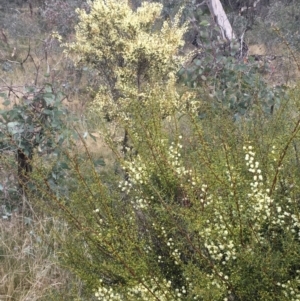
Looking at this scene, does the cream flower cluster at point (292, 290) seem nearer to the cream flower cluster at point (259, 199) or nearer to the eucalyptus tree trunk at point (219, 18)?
the cream flower cluster at point (259, 199)

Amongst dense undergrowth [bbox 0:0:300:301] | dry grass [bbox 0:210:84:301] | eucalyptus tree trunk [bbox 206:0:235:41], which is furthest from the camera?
eucalyptus tree trunk [bbox 206:0:235:41]

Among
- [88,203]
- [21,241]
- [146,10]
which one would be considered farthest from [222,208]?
[146,10]

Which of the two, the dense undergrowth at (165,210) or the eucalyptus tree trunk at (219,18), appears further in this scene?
the eucalyptus tree trunk at (219,18)

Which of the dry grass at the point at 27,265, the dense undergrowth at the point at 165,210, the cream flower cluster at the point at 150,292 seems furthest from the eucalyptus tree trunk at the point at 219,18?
the cream flower cluster at the point at 150,292

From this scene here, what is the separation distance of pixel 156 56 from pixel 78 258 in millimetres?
2850

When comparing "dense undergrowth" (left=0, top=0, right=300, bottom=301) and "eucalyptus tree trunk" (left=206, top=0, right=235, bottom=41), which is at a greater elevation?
"eucalyptus tree trunk" (left=206, top=0, right=235, bottom=41)


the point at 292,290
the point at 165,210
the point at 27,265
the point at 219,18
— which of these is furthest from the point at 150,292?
the point at 219,18

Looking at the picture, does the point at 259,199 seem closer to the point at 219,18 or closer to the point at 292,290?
the point at 292,290

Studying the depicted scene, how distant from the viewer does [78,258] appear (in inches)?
75.6

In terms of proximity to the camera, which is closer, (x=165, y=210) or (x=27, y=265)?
(x=165, y=210)

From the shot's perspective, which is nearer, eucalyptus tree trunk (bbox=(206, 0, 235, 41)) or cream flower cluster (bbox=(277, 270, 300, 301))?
cream flower cluster (bbox=(277, 270, 300, 301))

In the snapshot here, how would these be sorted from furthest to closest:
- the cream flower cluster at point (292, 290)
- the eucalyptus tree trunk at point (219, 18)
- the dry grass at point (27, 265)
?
1. the eucalyptus tree trunk at point (219, 18)
2. the dry grass at point (27, 265)
3. the cream flower cluster at point (292, 290)

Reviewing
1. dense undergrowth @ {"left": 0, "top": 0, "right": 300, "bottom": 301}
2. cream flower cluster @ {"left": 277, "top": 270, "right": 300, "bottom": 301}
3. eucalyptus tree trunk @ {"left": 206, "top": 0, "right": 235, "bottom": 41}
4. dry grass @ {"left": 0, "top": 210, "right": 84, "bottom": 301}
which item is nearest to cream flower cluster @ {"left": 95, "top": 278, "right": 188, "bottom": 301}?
dense undergrowth @ {"left": 0, "top": 0, "right": 300, "bottom": 301}

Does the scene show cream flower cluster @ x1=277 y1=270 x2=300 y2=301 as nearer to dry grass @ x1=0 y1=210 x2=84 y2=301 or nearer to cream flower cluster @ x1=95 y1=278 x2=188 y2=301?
cream flower cluster @ x1=95 y1=278 x2=188 y2=301
